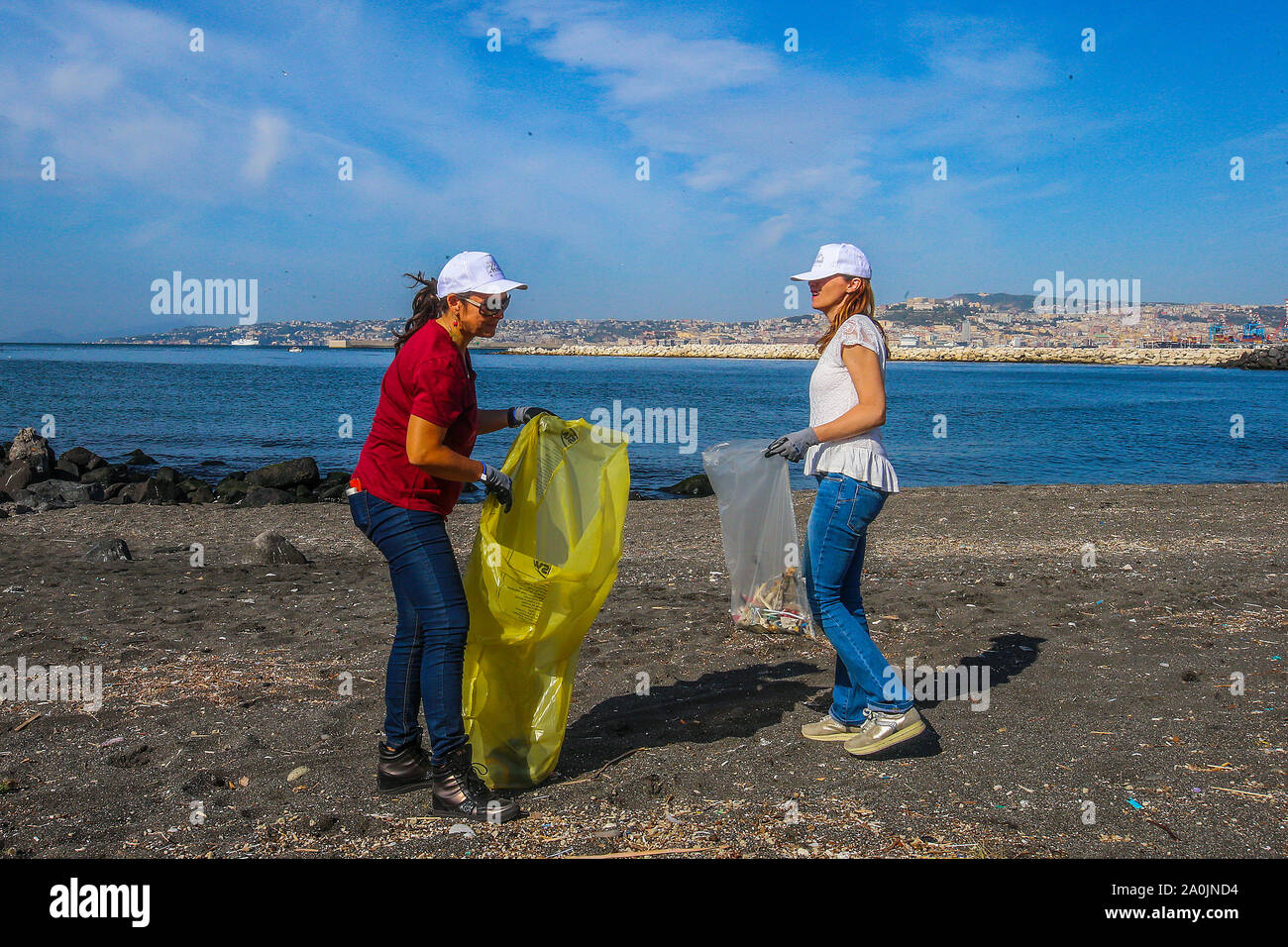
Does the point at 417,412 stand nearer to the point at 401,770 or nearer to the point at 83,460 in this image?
the point at 401,770

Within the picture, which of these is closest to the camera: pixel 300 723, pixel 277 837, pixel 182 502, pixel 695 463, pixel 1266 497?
pixel 277 837

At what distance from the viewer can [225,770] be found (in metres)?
3.77

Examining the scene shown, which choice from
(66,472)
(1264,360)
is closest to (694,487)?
(66,472)

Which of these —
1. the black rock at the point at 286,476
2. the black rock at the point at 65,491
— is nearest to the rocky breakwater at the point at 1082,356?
the black rock at the point at 286,476

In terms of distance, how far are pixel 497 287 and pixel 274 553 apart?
616 cm

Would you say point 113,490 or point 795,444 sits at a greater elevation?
point 795,444

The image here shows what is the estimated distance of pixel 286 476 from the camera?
16.1 meters

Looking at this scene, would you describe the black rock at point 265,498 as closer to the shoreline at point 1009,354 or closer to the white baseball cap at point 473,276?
the white baseball cap at point 473,276

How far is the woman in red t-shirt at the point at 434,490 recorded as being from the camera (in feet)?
10.1

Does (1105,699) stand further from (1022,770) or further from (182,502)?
(182,502)

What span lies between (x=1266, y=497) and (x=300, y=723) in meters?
13.2

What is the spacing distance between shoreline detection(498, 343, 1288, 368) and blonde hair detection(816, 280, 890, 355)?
76796mm

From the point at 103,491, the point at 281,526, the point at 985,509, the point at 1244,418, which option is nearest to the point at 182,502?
the point at 103,491

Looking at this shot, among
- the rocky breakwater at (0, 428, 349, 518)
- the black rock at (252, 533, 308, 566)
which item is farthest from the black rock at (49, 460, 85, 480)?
the black rock at (252, 533, 308, 566)
